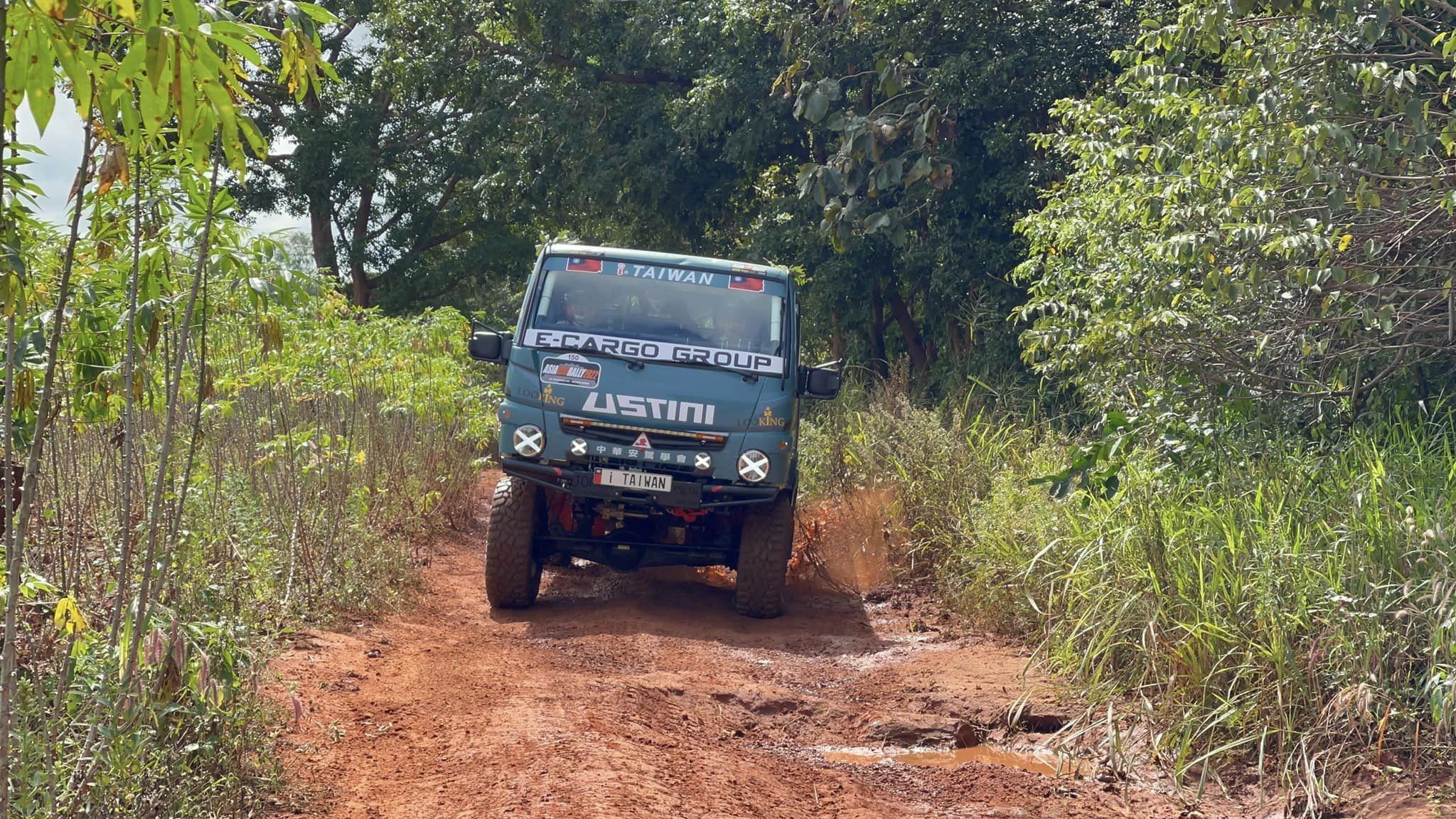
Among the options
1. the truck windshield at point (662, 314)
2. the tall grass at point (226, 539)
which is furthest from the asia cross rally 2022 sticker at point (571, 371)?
the tall grass at point (226, 539)

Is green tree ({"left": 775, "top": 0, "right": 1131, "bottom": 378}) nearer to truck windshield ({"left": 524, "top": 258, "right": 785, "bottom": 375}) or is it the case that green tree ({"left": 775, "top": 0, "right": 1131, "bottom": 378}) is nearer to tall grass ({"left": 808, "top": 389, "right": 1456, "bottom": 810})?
truck windshield ({"left": 524, "top": 258, "right": 785, "bottom": 375})

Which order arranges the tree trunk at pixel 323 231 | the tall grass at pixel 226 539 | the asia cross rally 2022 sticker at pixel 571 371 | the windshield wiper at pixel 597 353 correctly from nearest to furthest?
1. the tall grass at pixel 226 539
2. the asia cross rally 2022 sticker at pixel 571 371
3. the windshield wiper at pixel 597 353
4. the tree trunk at pixel 323 231

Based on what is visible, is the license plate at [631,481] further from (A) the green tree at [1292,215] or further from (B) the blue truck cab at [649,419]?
(A) the green tree at [1292,215]

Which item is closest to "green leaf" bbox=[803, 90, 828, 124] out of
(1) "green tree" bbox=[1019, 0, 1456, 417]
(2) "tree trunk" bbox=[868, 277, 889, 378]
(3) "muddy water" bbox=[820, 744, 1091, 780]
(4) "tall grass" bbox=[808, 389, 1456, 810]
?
(1) "green tree" bbox=[1019, 0, 1456, 417]

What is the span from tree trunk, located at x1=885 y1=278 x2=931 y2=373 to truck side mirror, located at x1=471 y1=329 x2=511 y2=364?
A: 313 inches

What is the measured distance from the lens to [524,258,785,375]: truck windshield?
303 inches

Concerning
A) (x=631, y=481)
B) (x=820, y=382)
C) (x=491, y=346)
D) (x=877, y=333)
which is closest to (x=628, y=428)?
(x=631, y=481)

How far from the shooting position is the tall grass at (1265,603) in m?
4.38

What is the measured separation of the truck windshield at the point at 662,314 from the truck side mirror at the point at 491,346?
0.18m

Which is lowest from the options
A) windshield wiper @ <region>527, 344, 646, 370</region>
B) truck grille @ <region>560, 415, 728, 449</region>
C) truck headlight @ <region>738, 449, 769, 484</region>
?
truck headlight @ <region>738, 449, 769, 484</region>

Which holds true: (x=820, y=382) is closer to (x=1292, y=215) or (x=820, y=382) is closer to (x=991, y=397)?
(x=1292, y=215)

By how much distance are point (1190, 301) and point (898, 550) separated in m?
3.08

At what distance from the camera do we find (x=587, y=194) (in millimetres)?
17125

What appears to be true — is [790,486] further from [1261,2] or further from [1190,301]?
[1261,2]
